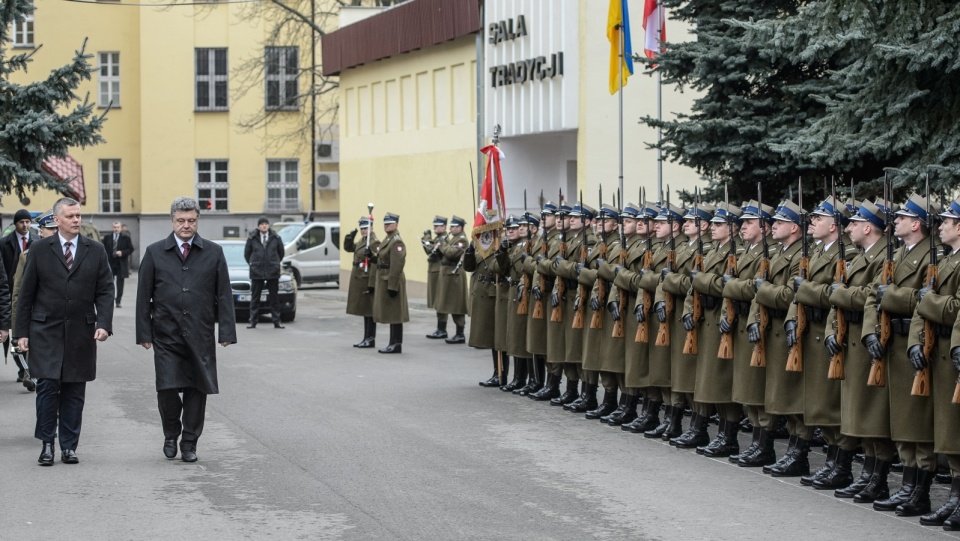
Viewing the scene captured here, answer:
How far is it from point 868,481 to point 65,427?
5813 millimetres

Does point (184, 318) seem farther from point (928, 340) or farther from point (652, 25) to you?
point (652, 25)

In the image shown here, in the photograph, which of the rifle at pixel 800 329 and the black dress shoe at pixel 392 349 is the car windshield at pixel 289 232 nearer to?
the black dress shoe at pixel 392 349

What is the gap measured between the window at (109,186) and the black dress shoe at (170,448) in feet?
148

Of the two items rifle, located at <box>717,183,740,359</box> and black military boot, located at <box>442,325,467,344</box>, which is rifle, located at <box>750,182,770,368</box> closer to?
rifle, located at <box>717,183,740,359</box>

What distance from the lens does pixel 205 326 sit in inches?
433

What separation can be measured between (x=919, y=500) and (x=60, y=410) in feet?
20.3

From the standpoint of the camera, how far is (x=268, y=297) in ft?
84.3

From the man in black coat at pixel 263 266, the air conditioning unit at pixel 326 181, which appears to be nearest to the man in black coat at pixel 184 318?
the man in black coat at pixel 263 266

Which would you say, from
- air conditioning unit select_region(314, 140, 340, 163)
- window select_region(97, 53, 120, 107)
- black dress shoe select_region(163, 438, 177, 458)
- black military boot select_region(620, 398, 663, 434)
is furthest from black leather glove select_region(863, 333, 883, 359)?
window select_region(97, 53, 120, 107)

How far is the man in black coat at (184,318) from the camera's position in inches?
428

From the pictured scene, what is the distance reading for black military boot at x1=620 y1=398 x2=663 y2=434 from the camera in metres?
12.5

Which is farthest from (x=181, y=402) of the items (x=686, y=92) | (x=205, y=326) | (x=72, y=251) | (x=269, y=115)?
(x=269, y=115)

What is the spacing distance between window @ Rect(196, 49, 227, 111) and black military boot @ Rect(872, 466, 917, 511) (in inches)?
1872

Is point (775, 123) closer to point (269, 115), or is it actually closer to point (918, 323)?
point (918, 323)
